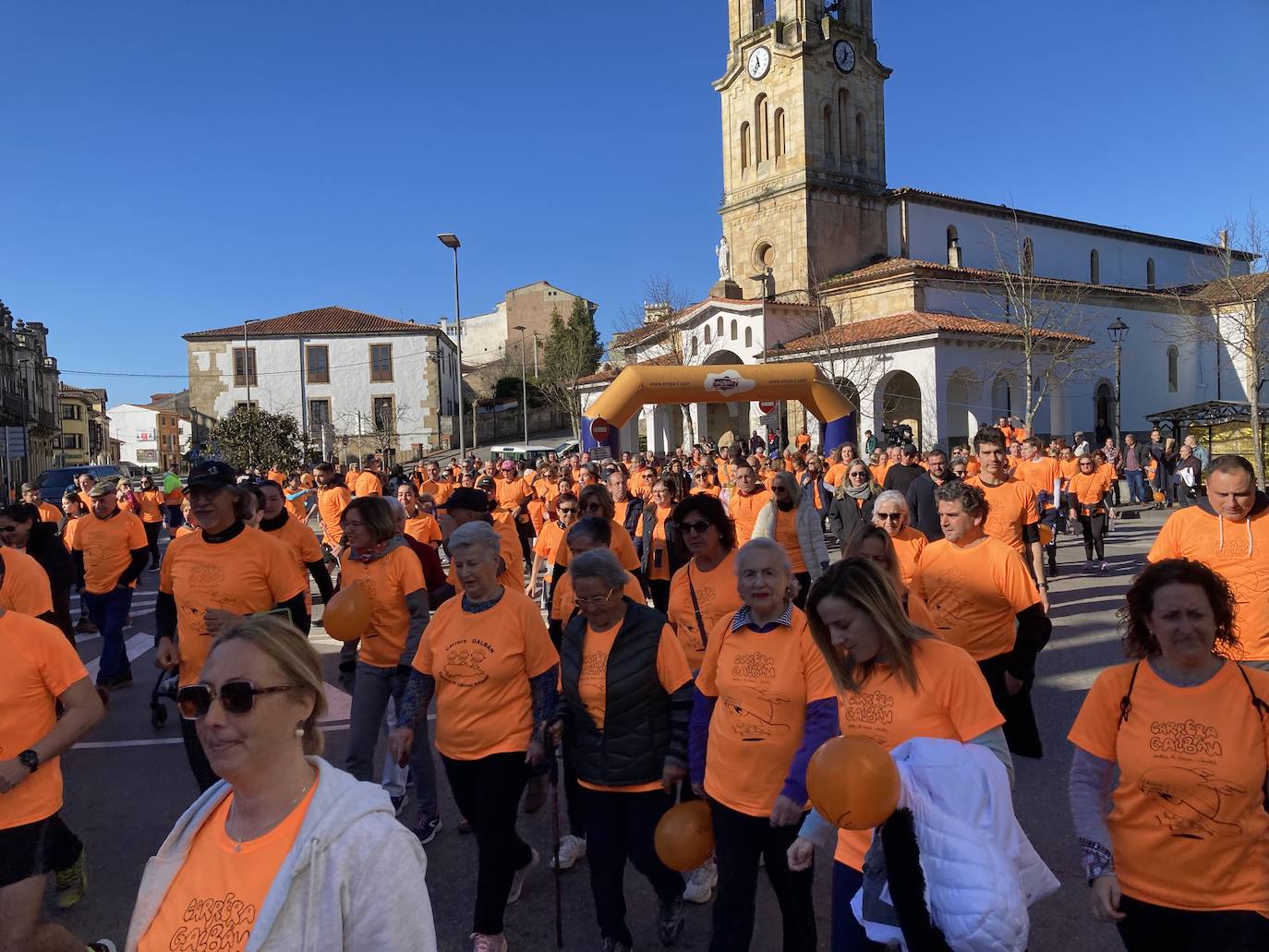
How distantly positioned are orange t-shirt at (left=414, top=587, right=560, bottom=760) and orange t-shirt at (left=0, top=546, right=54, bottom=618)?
6.78 ft

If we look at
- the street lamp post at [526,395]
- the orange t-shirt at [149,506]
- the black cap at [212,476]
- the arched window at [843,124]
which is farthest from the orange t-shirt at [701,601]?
the street lamp post at [526,395]

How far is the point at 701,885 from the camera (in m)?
4.30

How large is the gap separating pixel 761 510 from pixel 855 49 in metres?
40.5

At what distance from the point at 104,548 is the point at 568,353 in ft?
182

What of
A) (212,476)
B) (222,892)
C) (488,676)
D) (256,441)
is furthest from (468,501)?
(256,441)

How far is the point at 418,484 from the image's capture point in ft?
50.0

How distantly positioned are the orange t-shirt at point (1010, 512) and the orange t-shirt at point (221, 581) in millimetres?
5676

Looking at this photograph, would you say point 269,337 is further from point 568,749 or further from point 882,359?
point 568,749

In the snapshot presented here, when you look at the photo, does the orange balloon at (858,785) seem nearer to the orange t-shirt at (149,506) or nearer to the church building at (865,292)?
the orange t-shirt at (149,506)

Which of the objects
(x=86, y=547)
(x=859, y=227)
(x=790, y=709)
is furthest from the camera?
(x=859, y=227)

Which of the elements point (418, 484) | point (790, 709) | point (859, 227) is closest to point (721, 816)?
point (790, 709)

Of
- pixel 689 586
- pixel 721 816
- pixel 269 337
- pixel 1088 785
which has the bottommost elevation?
pixel 721 816

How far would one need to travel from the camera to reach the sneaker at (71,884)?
434 centimetres

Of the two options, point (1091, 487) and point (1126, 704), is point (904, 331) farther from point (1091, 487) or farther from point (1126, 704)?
point (1126, 704)
